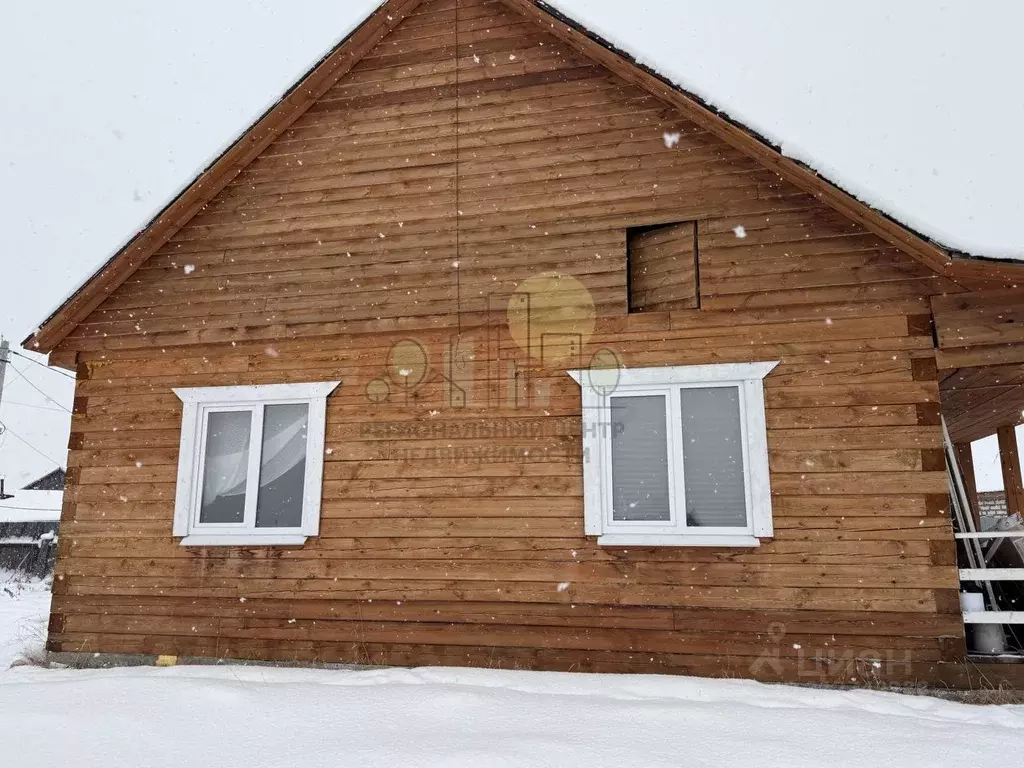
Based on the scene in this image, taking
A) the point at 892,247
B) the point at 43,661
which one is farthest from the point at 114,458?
the point at 892,247

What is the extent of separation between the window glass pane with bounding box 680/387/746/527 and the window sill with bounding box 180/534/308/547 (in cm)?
400

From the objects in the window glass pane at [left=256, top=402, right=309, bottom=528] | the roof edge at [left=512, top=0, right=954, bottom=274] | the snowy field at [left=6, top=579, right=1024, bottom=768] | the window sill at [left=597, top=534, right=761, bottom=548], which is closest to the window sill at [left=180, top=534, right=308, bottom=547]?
the window glass pane at [left=256, top=402, right=309, bottom=528]

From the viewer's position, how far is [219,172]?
27.9ft

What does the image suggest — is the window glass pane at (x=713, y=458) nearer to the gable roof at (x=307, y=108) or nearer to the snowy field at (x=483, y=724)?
the snowy field at (x=483, y=724)

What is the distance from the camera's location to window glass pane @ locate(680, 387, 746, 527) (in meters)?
6.93

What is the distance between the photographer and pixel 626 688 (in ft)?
20.5

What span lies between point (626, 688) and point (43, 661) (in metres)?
6.50

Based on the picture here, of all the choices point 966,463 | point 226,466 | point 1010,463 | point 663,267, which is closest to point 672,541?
point 663,267

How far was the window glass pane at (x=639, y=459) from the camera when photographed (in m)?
7.09

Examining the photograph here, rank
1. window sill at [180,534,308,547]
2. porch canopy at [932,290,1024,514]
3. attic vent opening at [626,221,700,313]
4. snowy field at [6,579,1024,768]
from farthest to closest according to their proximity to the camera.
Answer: window sill at [180,534,308,547] → attic vent opening at [626,221,700,313] → porch canopy at [932,290,1024,514] → snowy field at [6,579,1024,768]

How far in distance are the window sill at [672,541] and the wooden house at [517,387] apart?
42mm

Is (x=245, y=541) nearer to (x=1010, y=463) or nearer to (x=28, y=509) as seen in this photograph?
(x=1010, y=463)

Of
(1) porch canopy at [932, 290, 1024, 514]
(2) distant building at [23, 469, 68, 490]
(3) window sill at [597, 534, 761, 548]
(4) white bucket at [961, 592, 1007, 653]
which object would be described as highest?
(2) distant building at [23, 469, 68, 490]

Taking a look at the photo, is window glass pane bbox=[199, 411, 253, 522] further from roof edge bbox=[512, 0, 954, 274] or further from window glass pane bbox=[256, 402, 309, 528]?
roof edge bbox=[512, 0, 954, 274]
